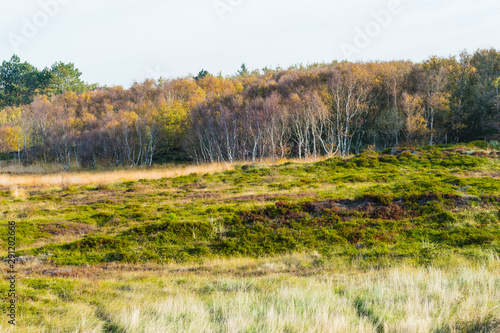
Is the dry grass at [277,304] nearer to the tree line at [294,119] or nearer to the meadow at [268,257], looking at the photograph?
the meadow at [268,257]

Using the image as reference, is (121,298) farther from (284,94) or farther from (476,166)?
(284,94)

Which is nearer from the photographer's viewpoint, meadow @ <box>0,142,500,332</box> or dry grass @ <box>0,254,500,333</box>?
dry grass @ <box>0,254,500,333</box>

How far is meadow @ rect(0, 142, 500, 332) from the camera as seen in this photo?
5656 millimetres

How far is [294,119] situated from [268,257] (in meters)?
37.9

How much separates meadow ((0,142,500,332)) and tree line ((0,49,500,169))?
2046 cm

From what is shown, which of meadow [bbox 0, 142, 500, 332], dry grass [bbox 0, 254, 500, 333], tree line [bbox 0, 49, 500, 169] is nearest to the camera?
dry grass [bbox 0, 254, 500, 333]

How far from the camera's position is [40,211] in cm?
1888

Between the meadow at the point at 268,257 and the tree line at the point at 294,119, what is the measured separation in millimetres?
20458

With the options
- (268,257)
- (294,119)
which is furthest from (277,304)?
(294,119)

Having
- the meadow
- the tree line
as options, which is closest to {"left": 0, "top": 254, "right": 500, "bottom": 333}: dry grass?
the meadow

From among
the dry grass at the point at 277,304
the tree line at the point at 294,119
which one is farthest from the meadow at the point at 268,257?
the tree line at the point at 294,119

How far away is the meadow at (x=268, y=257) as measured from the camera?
5.66m

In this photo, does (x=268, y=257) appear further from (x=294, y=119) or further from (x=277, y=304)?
(x=294, y=119)

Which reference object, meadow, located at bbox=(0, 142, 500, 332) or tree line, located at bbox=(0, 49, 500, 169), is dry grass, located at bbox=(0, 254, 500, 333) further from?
tree line, located at bbox=(0, 49, 500, 169)
